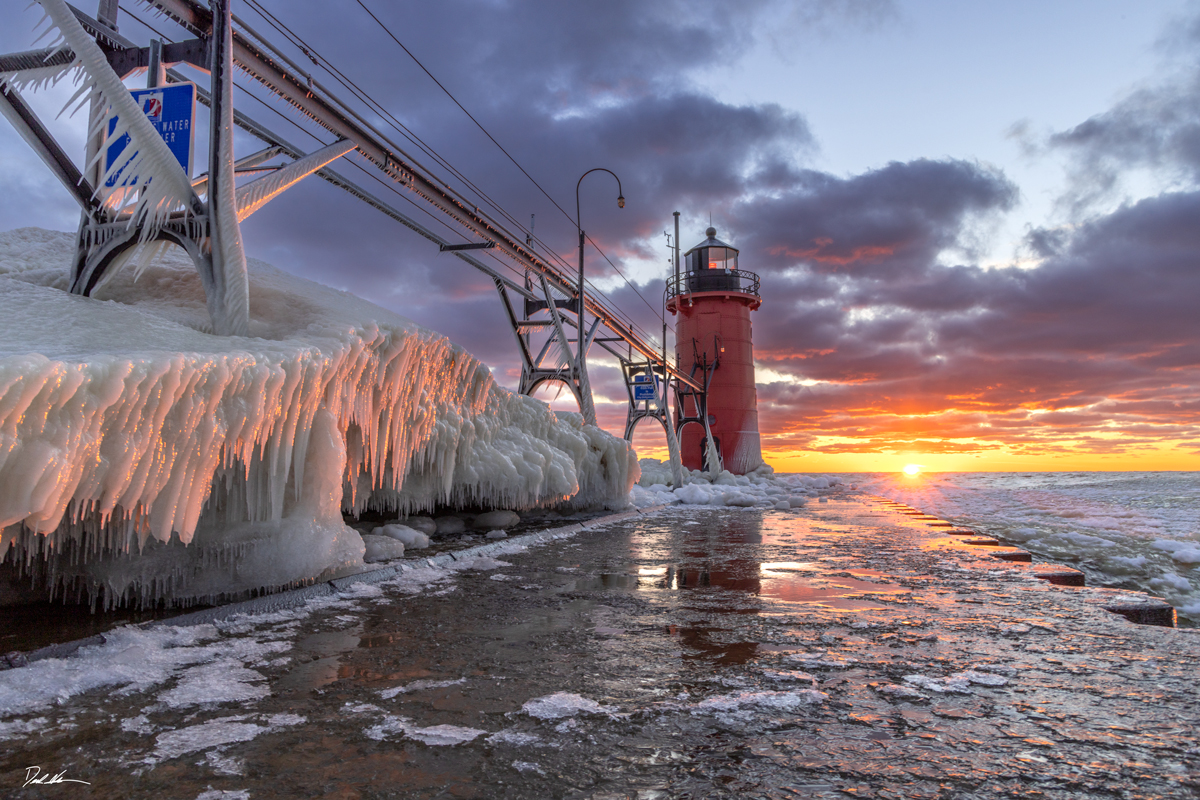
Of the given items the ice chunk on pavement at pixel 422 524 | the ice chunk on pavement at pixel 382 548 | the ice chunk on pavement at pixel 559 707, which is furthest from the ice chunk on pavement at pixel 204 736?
the ice chunk on pavement at pixel 422 524

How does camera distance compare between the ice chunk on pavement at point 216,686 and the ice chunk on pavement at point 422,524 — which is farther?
the ice chunk on pavement at point 422,524

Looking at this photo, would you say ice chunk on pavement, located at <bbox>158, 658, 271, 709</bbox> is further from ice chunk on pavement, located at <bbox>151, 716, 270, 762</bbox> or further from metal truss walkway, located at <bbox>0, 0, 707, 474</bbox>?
metal truss walkway, located at <bbox>0, 0, 707, 474</bbox>

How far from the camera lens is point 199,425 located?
4.12m

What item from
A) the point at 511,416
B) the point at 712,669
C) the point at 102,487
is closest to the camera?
the point at 712,669

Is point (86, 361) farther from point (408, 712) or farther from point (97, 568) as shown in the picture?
point (408, 712)

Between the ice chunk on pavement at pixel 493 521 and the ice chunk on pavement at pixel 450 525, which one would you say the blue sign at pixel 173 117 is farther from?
the ice chunk on pavement at pixel 493 521

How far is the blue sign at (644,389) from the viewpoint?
27.4 m

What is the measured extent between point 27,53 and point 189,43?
4.57ft

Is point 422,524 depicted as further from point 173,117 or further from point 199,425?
point 173,117

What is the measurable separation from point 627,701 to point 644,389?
2503 cm

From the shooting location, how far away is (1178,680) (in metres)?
2.97

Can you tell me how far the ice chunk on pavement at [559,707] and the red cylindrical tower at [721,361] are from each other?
29.9m

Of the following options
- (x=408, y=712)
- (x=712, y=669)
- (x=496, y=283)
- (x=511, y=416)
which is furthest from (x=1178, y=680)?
(x=496, y=283)

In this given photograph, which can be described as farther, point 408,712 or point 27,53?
point 27,53
